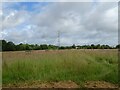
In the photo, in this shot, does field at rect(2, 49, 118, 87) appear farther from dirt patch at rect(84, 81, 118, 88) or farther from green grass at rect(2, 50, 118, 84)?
dirt patch at rect(84, 81, 118, 88)

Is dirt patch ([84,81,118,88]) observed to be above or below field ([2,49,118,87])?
below

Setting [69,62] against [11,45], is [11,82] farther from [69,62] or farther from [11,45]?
[11,45]

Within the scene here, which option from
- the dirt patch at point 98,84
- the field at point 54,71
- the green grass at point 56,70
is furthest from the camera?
the green grass at point 56,70

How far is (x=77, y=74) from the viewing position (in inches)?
329

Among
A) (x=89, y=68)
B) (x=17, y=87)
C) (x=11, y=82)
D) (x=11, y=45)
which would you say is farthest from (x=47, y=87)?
(x=11, y=45)

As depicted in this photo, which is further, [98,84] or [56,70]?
[56,70]

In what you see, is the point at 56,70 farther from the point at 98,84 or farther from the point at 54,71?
the point at 98,84

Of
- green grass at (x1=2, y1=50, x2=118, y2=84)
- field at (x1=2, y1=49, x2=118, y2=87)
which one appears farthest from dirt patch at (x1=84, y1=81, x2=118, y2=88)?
green grass at (x1=2, y1=50, x2=118, y2=84)

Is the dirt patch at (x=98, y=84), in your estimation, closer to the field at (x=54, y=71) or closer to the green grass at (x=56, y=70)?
the field at (x=54, y=71)

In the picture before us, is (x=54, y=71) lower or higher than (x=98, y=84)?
higher

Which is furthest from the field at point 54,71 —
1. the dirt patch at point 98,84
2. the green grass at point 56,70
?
the dirt patch at point 98,84

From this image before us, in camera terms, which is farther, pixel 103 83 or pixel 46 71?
pixel 46 71

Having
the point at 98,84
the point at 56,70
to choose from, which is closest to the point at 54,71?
the point at 56,70

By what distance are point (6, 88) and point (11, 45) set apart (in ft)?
22.3
